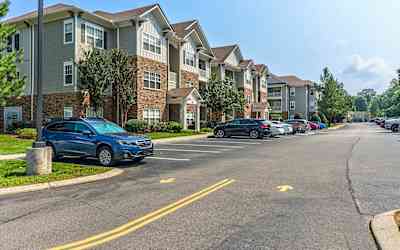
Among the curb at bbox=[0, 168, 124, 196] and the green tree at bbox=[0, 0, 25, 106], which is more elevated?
the green tree at bbox=[0, 0, 25, 106]

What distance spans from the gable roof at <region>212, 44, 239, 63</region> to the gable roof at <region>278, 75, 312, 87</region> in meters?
35.3

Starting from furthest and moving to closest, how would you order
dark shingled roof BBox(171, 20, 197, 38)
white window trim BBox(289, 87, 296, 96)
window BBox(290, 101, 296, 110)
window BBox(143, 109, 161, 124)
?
1. white window trim BBox(289, 87, 296, 96)
2. window BBox(290, 101, 296, 110)
3. dark shingled roof BBox(171, 20, 197, 38)
4. window BBox(143, 109, 161, 124)

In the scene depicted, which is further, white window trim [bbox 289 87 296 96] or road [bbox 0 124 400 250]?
white window trim [bbox 289 87 296 96]

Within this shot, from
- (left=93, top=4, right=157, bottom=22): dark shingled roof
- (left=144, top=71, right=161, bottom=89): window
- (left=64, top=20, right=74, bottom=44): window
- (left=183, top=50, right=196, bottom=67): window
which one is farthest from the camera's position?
(left=183, top=50, right=196, bottom=67): window

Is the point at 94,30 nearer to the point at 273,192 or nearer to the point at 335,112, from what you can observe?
the point at 273,192

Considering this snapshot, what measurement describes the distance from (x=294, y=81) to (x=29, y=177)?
8178 centimetres

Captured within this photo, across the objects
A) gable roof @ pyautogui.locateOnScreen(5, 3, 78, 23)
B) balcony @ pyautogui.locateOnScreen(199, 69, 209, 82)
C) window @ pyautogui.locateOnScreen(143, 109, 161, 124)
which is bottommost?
window @ pyautogui.locateOnScreen(143, 109, 161, 124)

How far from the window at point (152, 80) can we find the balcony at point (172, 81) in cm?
207

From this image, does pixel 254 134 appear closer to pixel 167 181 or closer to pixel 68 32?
pixel 68 32

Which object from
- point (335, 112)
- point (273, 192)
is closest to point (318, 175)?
point (273, 192)

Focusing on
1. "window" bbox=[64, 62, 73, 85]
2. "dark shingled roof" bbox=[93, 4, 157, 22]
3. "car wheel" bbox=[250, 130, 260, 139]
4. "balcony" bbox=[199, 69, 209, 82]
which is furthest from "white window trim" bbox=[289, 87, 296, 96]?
"window" bbox=[64, 62, 73, 85]

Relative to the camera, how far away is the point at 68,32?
27078mm

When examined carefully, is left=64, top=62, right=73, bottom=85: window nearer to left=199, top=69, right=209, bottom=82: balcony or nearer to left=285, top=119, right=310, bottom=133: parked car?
left=199, top=69, right=209, bottom=82: balcony

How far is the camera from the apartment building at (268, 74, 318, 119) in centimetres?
8031
